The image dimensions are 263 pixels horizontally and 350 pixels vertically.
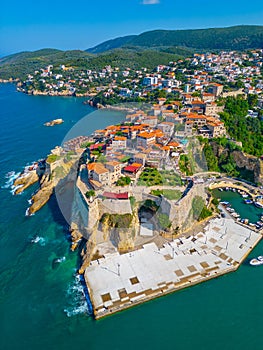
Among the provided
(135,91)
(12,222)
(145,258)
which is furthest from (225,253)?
(135,91)

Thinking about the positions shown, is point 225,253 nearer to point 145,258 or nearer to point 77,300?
point 145,258

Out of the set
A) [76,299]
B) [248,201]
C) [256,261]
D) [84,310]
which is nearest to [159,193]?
[256,261]

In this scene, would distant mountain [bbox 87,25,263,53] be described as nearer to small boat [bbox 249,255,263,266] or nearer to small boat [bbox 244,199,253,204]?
small boat [bbox 244,199,253,204]

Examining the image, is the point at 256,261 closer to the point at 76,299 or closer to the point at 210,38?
the point at 76,299

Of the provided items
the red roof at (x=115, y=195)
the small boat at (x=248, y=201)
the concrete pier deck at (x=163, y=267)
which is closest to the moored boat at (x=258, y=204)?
the small boat at (x=248, y=201)

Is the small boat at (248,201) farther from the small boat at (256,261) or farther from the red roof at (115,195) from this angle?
the red roof at (115,195)

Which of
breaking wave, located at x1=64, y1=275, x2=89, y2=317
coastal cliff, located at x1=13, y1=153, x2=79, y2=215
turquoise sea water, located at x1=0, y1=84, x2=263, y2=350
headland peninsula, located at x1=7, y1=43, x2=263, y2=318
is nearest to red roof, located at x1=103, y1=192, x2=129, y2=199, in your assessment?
headland peninsula, located at x1=7, y1=43, x2=263, y2=318
